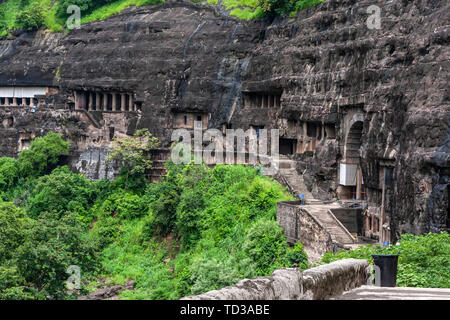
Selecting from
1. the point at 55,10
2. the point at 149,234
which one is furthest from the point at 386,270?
the point at 55,10

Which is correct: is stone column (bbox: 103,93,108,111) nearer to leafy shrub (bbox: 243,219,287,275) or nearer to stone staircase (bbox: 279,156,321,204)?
stone staircase (bbox: 279,156,321,204)

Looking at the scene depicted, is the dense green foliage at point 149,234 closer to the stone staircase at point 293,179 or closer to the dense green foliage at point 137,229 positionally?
the dense green foliage at point 137,229

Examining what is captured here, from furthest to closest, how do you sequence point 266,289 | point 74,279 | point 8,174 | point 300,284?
point 8,174 < point 74,279 < point 300,284 < point 266,289

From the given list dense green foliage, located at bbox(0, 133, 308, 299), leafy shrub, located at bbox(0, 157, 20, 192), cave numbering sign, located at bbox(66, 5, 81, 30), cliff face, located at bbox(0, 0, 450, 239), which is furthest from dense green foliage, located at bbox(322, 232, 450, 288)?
cave numbering sign, located at bbox(66, 5, 81, 30)

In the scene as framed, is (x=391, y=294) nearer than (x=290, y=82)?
Yes

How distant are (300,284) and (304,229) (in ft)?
66.3

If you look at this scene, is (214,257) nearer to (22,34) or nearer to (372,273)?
(372,273)

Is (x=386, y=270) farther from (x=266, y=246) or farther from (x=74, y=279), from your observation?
(x=74, y=279)

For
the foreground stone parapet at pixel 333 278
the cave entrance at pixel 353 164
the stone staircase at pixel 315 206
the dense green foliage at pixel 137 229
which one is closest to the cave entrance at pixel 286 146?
the stone staircase at pixel 315 206

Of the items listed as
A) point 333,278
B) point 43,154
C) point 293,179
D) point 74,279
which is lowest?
point 74,279

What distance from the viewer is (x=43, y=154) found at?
49.1m

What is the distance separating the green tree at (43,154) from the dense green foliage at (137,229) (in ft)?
0.25

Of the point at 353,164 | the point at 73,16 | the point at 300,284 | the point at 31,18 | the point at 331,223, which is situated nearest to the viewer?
the point at 300,284

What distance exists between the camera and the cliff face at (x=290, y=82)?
1104 inches
